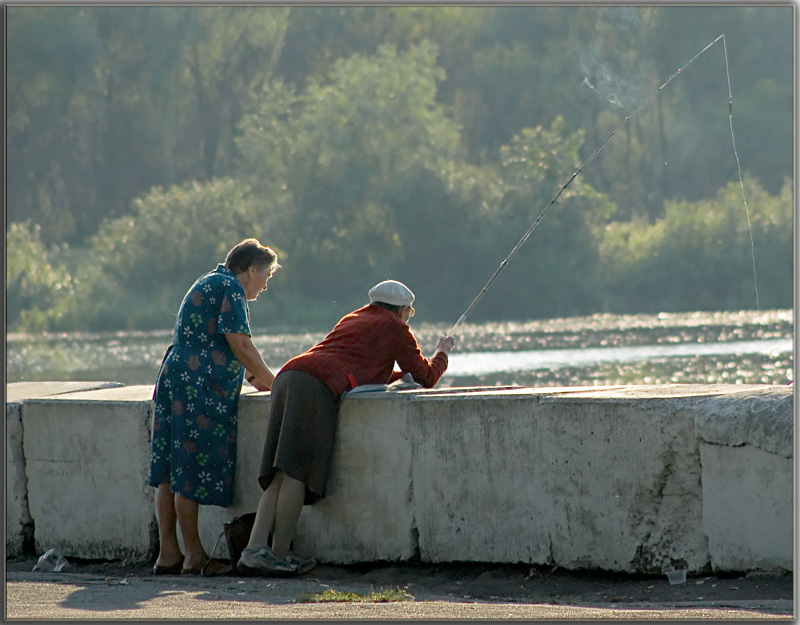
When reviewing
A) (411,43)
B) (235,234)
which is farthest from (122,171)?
(411,43)

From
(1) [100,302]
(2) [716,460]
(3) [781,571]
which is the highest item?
(1) [100,302]

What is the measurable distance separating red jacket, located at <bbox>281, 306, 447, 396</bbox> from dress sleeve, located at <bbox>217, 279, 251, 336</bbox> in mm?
264

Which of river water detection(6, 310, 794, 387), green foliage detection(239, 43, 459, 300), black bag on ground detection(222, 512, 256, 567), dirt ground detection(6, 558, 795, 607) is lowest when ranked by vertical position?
dirt ground detection(6, 558, 795, 607)

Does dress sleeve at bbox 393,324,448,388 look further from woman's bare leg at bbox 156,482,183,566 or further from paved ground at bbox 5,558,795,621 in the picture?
woman's bare leg at bbox 156,482,183,566

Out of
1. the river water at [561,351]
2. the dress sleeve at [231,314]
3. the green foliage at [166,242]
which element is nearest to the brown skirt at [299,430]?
the dress sleeve at [231,314]

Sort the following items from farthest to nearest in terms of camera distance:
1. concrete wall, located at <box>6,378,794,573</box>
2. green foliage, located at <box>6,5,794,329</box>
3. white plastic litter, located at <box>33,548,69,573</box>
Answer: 1. green foliage, located at <box>6,5,794,329</box>
2. white plastic litter, located at <box>33,548,69,573</box>
3. concrete wall, located at <box>6,378,794,573</box>

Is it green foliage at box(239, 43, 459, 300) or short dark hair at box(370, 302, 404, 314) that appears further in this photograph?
green foliage at box(239, 43, 459, 300)

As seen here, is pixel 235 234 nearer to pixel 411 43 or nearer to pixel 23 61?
pixel 411 43

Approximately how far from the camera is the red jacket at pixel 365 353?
5.48 meters

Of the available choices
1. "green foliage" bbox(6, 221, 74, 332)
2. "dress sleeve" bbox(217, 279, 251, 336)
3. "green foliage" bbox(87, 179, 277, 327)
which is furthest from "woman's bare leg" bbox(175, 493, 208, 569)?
"green foliage" bbox(87, 179, 277, 327)

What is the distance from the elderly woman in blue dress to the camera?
554 cm

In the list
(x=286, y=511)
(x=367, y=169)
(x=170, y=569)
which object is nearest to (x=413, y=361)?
(x=286, y=511)

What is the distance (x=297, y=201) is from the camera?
38219 mm

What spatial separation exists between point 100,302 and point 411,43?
1076 cm
